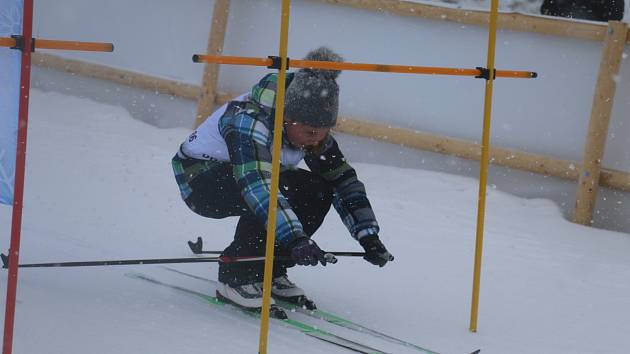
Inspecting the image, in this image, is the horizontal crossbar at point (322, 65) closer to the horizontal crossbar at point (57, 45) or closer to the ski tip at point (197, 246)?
the horizontal crossbar at point (57, 45)

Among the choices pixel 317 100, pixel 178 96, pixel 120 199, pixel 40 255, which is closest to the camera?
pixel 317 100

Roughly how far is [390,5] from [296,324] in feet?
13.1

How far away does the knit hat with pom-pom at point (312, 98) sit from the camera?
3469 mm

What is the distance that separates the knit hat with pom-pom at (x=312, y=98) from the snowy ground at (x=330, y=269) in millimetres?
861

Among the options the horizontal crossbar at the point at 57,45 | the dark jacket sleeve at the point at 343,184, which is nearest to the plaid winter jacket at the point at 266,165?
the dark jacket sleeve at the point at 343,184

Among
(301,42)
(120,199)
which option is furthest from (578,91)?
(120,199)

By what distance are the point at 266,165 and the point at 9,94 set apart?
103cm

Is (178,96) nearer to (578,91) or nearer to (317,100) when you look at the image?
(578,91)

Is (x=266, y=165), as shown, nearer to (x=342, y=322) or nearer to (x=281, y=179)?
(x=281, y=179)

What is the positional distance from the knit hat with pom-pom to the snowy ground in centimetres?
86

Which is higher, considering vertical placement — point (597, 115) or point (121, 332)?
point (597, 115)

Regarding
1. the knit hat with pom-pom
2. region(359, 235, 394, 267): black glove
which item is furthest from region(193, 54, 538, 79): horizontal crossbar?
region(359, 235, 394, 267): black glove

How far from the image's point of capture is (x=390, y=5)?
7.06 meters

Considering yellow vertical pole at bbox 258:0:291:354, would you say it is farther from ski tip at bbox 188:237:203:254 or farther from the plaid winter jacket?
ski tip at bbox 188:237:203:254
